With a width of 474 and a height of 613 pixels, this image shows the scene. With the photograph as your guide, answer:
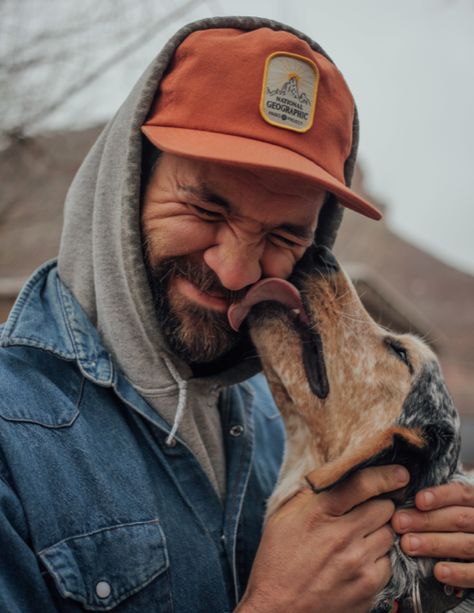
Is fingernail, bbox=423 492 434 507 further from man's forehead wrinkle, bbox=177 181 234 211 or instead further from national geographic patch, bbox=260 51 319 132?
national geographic patch, bbox=260 51 319 132

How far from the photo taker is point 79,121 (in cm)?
533

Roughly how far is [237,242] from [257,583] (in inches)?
45.3

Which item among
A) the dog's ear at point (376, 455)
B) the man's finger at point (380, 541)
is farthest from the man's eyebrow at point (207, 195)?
the man's finger at point (380, 541)

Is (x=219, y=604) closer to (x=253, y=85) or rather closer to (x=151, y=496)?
(x=151, y=496)

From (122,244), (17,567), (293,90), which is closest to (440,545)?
(17,567)

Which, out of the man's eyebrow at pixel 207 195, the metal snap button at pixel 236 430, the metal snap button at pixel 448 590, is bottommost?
the metal snap button at pixel 448 590

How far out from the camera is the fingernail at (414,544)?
2342 millimetres

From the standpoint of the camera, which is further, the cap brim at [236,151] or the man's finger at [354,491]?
the man's finger at [354,491]

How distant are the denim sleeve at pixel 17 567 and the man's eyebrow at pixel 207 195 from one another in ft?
3.68

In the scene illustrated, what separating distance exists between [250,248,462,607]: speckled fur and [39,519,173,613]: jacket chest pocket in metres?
0.69

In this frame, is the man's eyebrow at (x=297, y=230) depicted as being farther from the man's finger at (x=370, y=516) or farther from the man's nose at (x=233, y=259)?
the man's finger at (x=370, y=516)

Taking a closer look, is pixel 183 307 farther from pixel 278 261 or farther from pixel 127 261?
pixel 278 261

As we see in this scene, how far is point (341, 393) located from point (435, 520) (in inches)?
Answer: 23.3

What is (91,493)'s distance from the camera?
202 cm
